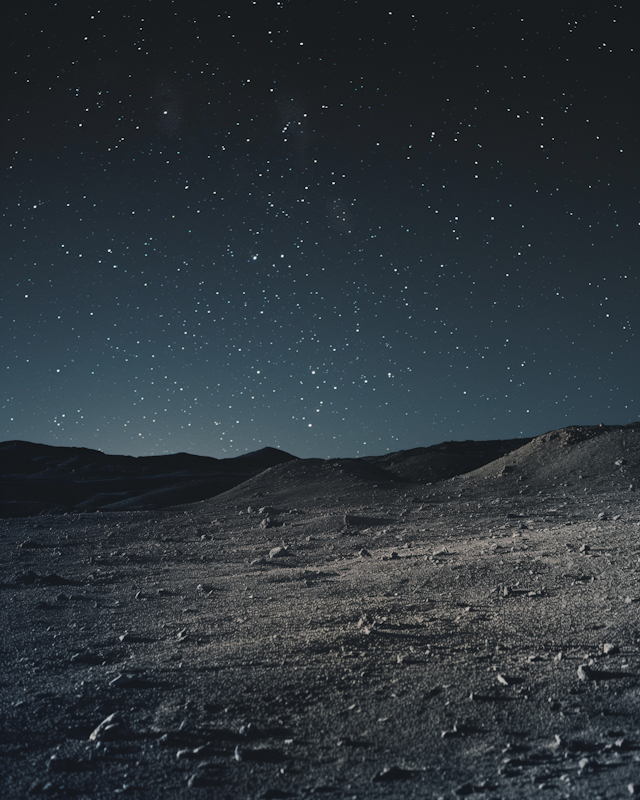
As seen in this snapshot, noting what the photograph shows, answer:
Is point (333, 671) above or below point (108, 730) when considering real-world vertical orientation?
below

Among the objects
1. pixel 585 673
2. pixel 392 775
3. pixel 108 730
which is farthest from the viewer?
pixel 585 673

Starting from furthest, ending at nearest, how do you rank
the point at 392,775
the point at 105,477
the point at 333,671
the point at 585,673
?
the point at 105,477, the point at 333,671, the point at 585,673, the point at 392,775

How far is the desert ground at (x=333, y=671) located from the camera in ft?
8.52

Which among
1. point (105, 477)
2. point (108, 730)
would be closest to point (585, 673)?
point (108, 730)

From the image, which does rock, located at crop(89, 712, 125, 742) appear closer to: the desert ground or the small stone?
the desert ground

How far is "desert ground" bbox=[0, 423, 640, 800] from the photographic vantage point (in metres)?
2.60

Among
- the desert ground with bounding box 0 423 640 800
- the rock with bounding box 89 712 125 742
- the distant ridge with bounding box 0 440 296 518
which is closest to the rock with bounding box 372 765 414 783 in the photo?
the desert ground with bounding box 0 423 640 800

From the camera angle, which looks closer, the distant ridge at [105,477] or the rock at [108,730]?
the rock at [108,730]

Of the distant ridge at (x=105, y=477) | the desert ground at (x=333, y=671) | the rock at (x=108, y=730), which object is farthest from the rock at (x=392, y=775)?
the distant ridge at (x=105, y=477)

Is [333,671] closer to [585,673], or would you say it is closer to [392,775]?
[392,775]

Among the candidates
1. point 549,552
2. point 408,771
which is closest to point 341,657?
point 408,771

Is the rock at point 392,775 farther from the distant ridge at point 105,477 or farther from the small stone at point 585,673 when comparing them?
the distant ridge at point 105,477

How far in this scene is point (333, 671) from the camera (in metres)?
3.73

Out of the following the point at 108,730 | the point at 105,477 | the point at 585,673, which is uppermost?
the point at 105,477
